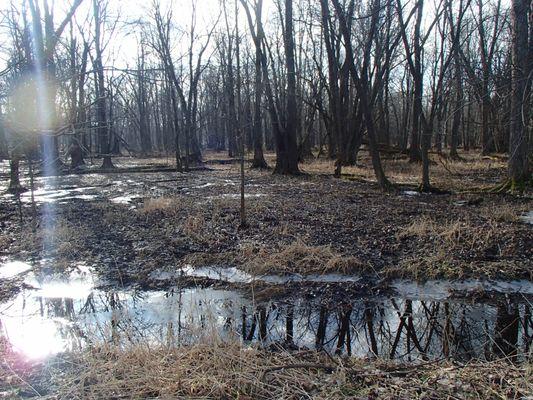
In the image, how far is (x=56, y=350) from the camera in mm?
3734

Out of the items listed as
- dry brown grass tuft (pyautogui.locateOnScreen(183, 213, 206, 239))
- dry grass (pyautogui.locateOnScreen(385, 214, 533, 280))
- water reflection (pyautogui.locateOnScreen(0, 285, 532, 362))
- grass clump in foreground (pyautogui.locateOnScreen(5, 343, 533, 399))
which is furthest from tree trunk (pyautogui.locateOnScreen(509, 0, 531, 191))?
grass clump in foreground (pyautogui.locateOnScreen(5, 343, 533, 399))

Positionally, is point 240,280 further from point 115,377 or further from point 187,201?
point 187,201

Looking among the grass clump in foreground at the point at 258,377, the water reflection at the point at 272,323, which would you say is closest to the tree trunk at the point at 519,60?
the water reflection at the point at 272,323

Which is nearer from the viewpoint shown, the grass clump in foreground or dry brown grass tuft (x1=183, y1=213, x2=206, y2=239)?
the grass clump in foreground

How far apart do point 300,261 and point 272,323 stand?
1.58 m

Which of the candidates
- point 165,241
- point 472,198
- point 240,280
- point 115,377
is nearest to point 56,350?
point 115,377

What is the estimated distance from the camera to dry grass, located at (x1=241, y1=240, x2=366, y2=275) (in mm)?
5684

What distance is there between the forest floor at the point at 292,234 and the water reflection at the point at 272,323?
0.74m

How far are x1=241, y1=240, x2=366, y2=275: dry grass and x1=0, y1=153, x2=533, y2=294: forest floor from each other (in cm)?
1

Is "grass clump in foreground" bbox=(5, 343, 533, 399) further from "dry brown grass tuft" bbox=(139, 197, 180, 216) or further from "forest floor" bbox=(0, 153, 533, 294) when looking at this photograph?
"dry brown grass tuft" bbox=(139, 197, 180, 216)

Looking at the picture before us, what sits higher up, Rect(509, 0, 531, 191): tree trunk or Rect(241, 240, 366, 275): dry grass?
Rect(509, 0, 531, 191): tree trunk

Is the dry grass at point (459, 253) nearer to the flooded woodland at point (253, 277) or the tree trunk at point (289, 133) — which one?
the flooded woodland at point (253, 277)

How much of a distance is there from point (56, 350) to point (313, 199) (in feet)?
25.1

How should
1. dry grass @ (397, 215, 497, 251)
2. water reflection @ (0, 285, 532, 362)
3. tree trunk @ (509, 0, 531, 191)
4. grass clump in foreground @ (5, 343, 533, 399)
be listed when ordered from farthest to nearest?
tree trunk @ (509, 0, 531, 191) < dry grass @ (397, 215, 497, 251) < water reflection @ (0, 285, 532, 362) < grass clump in foreground @ (5, 343, 533, 399)
